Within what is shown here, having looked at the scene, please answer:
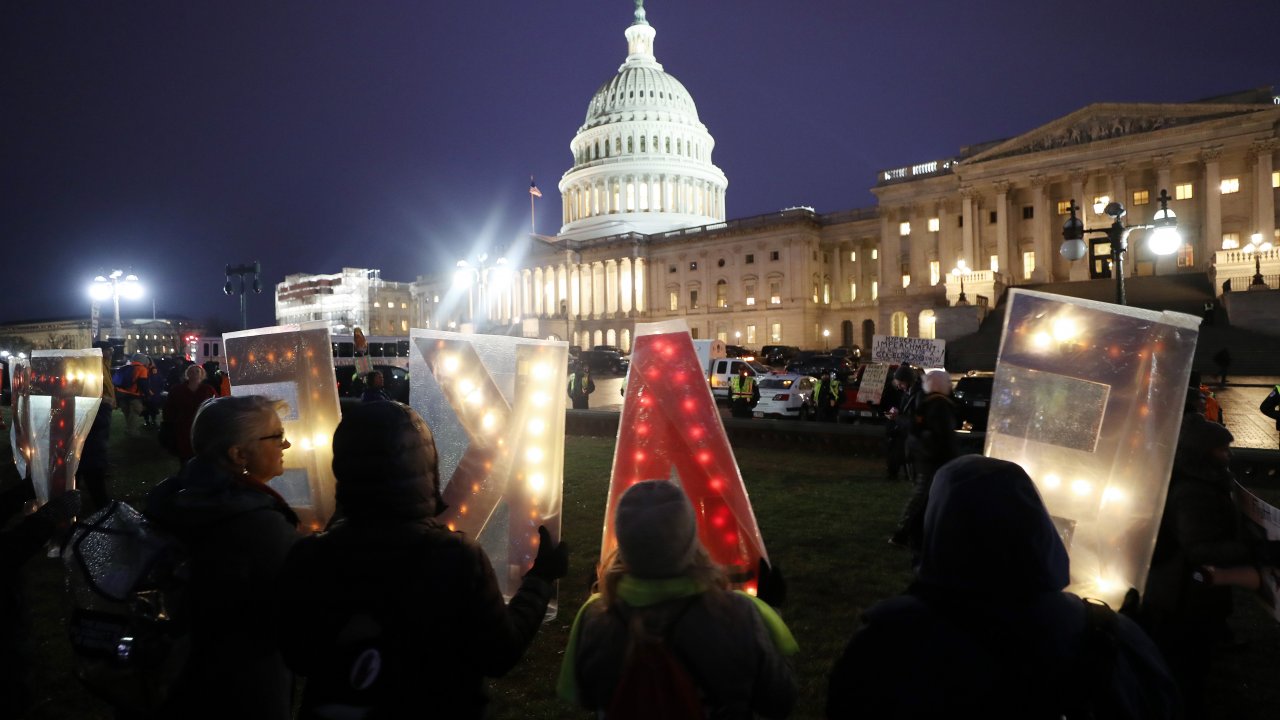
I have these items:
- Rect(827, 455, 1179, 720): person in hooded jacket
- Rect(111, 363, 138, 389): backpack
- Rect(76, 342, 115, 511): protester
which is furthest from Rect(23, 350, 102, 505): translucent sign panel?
Rect(111, 363, 138, 389): backpack

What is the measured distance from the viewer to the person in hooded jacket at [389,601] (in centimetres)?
194

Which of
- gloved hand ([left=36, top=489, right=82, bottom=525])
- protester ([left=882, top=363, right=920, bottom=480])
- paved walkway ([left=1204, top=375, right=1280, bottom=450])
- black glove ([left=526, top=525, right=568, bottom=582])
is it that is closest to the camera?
black glove ([left=526, top=525, right=568, bottom=582])

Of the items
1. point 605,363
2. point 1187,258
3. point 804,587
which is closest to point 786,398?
point 804,587

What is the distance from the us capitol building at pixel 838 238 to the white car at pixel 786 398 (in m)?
10.1

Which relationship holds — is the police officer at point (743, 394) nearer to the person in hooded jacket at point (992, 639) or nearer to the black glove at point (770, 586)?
the black glove at point (770, 586)

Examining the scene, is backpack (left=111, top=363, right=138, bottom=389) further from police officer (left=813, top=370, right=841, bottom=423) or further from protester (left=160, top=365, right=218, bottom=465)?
police officer (left=813, top=370, right=841, bottom=423)

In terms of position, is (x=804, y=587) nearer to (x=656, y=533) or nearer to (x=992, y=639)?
(x=656, y=533)

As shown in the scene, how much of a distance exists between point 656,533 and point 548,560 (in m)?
0.75

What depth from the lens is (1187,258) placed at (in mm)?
42375

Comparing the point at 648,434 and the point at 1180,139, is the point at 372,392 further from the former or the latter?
the point at 1180,139

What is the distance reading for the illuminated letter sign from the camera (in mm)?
7094

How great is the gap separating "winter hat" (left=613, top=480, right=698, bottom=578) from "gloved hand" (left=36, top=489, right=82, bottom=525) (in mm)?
2609

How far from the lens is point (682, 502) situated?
81.0 inches

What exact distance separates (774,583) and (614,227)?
9120cm
